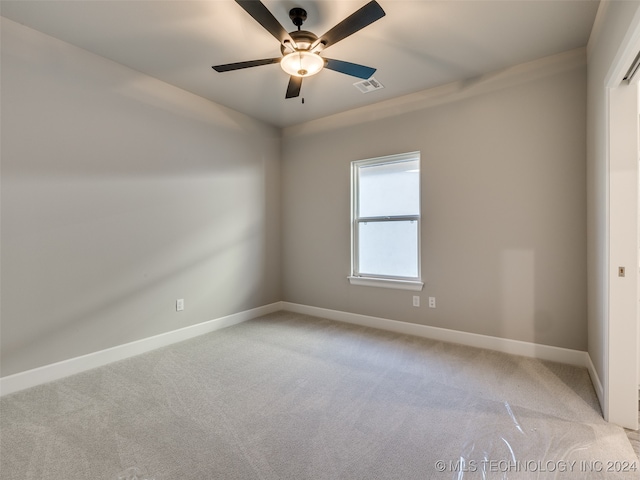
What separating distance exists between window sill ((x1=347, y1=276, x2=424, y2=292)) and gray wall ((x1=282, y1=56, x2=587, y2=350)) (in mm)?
71

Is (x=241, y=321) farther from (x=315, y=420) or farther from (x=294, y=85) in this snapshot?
(x=294, y=85)

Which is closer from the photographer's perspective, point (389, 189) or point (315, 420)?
point (315, 420)

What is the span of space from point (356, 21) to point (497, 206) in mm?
2171

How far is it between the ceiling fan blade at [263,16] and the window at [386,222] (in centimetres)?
204

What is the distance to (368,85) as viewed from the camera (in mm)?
3230

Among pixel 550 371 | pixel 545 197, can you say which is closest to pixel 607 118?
pixel 545 197

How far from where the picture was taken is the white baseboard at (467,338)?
268cm

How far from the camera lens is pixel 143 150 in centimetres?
305

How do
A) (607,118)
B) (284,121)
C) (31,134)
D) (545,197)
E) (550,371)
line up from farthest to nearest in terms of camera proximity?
(284,121) → (545,197) → (550,371) → (31,134) → (607,118)

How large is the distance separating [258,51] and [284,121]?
5.49 ft

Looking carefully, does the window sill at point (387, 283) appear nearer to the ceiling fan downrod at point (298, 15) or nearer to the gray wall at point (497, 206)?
the gray wall at point (497, 206)

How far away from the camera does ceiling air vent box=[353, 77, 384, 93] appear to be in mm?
3150

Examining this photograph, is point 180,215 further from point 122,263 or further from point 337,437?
point 337,437

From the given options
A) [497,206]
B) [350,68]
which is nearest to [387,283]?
[497,206]
